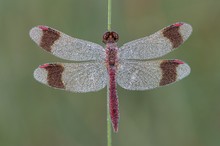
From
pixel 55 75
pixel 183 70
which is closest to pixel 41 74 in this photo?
pixel 55 75

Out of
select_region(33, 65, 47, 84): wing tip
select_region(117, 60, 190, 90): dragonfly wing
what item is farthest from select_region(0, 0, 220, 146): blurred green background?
select_region(33, 65, 47, 84): wing tip

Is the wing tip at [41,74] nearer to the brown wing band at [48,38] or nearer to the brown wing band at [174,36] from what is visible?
the brown wing band at [48,38]

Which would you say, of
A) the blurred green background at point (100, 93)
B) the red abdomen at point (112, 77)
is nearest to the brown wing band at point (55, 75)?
the red abdomen at point (112, 77)

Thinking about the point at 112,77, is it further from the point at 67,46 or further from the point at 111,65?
the point at 67,46

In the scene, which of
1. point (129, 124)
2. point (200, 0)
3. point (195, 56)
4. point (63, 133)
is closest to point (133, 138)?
point (129, 124)

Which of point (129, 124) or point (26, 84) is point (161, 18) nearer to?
point (129, 124)

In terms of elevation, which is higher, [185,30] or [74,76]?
[185,30]

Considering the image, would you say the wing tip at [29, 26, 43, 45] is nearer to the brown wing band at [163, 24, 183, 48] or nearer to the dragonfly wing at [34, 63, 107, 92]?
the dragonfly wing at [34, 63, 107, 92]
